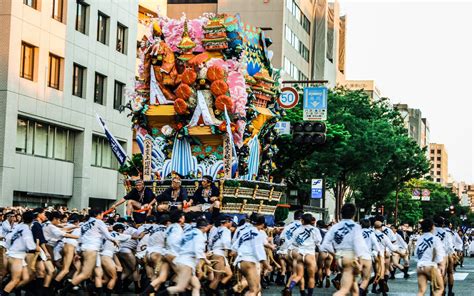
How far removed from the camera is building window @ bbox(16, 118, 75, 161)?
121 feet

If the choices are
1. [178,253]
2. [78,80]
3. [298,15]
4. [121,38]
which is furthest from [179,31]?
[298,15]

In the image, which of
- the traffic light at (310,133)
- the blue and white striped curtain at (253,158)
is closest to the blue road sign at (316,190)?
the blue and white striped curtain at (253,158)

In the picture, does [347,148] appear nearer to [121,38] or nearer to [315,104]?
[121,38]

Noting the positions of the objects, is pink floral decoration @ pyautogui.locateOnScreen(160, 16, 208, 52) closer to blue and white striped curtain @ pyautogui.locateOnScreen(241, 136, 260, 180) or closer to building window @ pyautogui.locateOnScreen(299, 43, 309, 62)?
blue and white striped curtain @ pyautogui.locateOnScreen(241, 136, 260, 180)

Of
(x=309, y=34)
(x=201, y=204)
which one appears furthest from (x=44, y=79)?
(x=309, y=34)

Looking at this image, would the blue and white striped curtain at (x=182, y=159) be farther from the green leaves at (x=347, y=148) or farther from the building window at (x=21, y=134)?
the green leaves at (x=347, y=148)

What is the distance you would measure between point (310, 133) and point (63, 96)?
16.9 metres

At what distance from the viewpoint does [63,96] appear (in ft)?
129

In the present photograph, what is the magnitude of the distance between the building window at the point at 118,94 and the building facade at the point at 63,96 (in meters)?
0.05

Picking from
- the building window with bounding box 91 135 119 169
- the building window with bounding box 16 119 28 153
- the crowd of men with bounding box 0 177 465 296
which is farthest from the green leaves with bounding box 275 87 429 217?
the crowd of men with bounding box 0 177 465 296

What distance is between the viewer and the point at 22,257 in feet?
54.5

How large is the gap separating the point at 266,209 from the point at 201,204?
2948mm

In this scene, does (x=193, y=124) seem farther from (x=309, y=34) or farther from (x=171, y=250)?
(x=309, y=34)

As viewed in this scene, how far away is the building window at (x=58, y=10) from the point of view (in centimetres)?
3856
